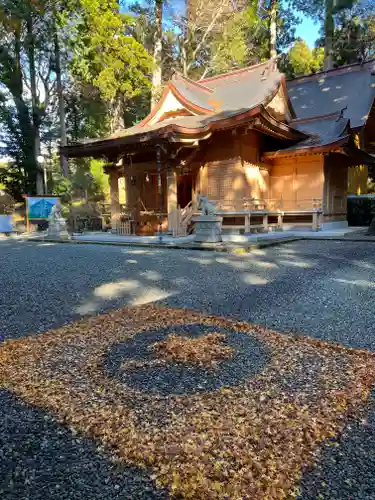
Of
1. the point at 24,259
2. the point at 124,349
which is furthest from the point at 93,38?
the point at 124,349

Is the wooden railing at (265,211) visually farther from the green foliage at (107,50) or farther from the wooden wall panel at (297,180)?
the green foliage at (107,50)

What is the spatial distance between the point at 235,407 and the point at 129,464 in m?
0.58

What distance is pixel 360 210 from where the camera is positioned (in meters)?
14.9

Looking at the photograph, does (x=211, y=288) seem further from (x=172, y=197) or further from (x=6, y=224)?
(x=6, y=224)

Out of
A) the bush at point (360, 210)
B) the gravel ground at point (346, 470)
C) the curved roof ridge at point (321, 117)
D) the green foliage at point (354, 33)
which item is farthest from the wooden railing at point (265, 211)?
the green foliage at point (354, 33)

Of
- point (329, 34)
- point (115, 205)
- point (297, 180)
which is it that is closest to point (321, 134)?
point (297, 180)

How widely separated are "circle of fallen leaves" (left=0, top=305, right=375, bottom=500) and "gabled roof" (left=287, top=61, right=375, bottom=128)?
15.8m

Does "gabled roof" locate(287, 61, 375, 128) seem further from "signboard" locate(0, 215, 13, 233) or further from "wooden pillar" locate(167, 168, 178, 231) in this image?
"signboard" locate(0, 215, 13, 233)

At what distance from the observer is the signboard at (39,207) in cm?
1424

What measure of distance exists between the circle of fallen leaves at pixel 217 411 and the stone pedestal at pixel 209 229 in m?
5.86

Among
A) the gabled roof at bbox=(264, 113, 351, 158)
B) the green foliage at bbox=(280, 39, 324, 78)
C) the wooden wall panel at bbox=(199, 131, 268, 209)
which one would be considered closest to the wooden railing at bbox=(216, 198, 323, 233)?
the wooden wall panel at bbox=(199, 131, 268, 209)

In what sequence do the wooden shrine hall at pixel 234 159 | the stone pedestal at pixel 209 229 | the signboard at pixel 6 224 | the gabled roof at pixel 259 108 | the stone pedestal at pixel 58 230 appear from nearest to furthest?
the stone pedestal at pixel 209 229 → the gabled roof at pixel 259 108 → the wooden shrine hall at pixel 234 159 → the stone pedestal at pixel 58 230 → the signboard at pixel 6 224

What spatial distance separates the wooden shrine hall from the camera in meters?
10.3

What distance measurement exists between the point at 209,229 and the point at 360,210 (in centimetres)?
949
